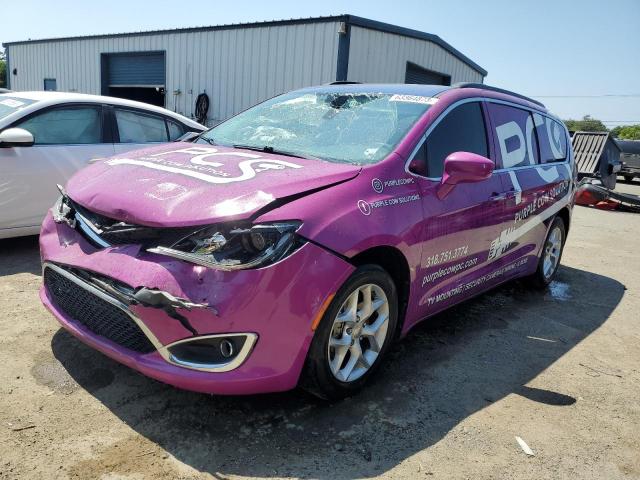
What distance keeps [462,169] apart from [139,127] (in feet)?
12.3

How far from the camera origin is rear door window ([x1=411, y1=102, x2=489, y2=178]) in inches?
127

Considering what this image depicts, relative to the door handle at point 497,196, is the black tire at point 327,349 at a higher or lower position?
lower

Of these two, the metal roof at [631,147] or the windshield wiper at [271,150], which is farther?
the metal roof at [631,147]

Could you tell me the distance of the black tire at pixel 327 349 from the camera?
2.56m

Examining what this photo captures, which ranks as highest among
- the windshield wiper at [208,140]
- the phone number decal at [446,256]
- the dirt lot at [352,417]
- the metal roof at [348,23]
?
the metal roof at [348,23]

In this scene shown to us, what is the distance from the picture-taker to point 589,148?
1543 cm

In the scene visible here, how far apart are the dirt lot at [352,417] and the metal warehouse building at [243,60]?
9632 mm

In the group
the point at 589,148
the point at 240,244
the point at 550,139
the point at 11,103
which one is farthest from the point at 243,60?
the point at 240,244

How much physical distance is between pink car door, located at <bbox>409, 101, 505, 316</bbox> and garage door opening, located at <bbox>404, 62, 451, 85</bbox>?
1167 centimetres

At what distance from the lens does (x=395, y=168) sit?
118 inches

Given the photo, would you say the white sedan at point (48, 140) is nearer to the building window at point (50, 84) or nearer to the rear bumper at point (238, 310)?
the rear bumper at point (238, 310)

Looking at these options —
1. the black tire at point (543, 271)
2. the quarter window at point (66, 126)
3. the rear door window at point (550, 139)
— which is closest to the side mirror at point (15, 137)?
the quarter window at point (66, 126)

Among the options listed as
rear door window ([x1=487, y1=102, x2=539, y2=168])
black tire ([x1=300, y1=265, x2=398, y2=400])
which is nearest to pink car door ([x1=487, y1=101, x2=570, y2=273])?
rear door window ([x1=487, y1=102, x2=539, y2=168])

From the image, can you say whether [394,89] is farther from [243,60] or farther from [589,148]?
[589,148]
